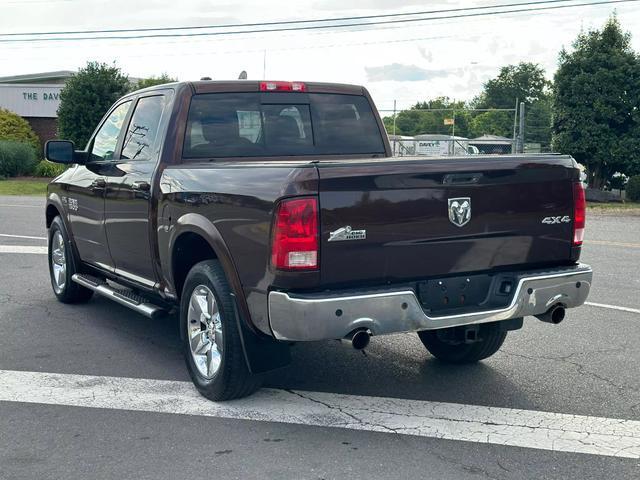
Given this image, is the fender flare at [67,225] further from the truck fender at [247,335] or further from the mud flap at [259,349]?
the mud flap at [259,349]

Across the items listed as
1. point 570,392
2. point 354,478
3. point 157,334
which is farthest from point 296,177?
point 157,334

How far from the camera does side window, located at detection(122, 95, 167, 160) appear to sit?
6.32m

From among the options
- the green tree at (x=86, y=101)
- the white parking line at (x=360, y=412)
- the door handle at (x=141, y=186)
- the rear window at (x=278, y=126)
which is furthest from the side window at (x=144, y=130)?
the green tree at (x=86, y=101)

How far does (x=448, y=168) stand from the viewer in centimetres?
482

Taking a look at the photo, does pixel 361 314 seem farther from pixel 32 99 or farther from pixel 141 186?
pixel 32 99

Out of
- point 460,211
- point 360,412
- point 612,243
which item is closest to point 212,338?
point 360,412

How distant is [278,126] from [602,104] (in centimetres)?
1944

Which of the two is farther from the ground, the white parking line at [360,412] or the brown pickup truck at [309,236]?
the brown pickup truck at [309,236]

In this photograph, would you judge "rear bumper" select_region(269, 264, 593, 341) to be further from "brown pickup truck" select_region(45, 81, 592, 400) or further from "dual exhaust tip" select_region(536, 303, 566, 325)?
"dual exhaust tip" select_region(536, 303, 566, 325)

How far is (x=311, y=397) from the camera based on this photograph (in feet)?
17.5

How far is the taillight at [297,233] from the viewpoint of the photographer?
14.6 ft

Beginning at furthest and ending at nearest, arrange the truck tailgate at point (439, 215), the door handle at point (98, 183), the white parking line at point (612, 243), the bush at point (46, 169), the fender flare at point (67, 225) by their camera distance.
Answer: the bush at point (46, 169), the white parking line at point (612, 243), the fender flare at point (67, 225), the door handle at point (98, 183), the truck tailgate at point (439, 215)

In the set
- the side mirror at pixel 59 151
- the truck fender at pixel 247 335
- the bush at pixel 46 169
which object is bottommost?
the bush at pixel 46 169

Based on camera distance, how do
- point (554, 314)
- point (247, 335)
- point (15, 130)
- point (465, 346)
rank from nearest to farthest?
point (247, 335) < point (554, 314) < point (465, 346) < point (15, 130)
